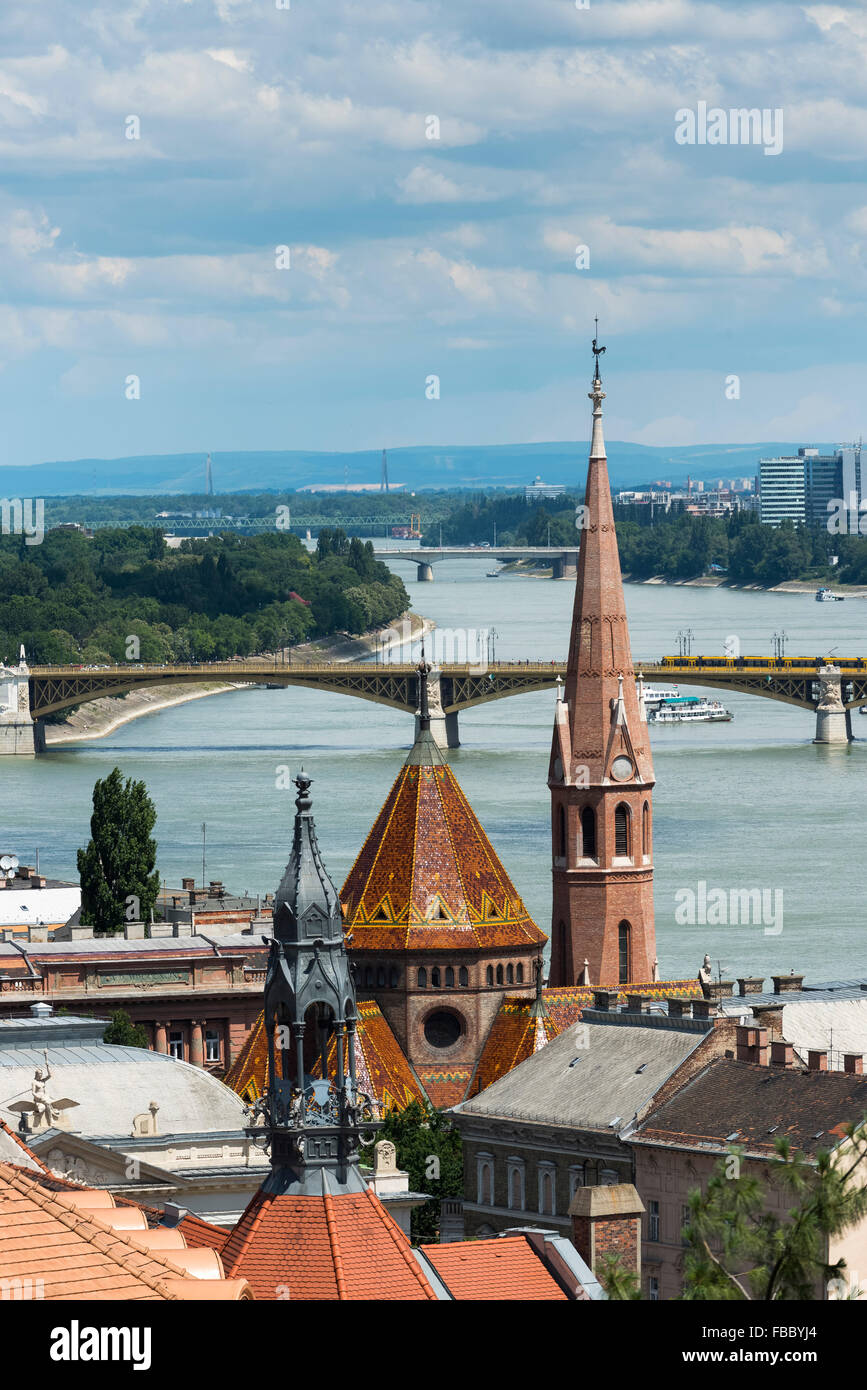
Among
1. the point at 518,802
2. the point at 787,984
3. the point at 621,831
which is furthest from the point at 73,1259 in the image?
the point at 518,802

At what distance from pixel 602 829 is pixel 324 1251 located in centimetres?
3263

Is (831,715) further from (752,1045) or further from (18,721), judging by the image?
(752,1045)

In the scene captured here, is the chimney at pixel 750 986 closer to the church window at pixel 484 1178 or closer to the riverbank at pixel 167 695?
the church window at pixel 484 1178

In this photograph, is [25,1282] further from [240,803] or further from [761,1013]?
[240,803]

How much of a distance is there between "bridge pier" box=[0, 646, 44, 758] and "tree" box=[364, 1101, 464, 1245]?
3416 inches

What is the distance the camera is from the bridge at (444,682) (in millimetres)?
122375

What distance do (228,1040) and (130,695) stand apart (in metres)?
100

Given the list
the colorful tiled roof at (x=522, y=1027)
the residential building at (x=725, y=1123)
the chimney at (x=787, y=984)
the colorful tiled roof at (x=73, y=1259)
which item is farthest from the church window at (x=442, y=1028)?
the colorful tiled roof at (x=73, y=1259)

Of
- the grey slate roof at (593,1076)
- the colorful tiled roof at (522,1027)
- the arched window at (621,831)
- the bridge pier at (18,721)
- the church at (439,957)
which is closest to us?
the grey slate roof at (593,1076)

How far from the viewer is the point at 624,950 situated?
49.4m

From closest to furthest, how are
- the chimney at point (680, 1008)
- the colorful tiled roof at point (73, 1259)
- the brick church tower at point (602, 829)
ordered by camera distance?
the colorful tiled roof at point (73, 1259) < the chimney at point (680, 1008) < the brick church tower at point (602, 829)

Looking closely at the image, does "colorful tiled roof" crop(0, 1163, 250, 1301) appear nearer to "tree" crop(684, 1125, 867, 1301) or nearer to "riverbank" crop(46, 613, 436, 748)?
"tree" crop(684, 1125, 867, 1301)

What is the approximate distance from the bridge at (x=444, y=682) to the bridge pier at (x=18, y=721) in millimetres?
36
